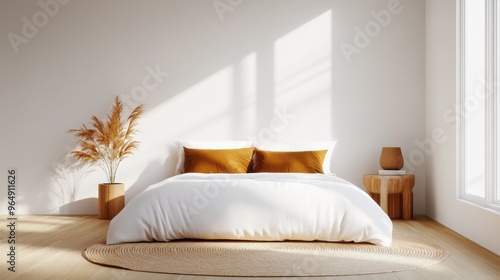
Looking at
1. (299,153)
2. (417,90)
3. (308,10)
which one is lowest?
(299,153)

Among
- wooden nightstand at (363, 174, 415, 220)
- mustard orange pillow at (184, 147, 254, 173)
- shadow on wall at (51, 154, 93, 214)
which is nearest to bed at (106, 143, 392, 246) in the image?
mustard orange pillow at (184, 147, 254, 173)

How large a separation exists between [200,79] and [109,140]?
3.88 feet

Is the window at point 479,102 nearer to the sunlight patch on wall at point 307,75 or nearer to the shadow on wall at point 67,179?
the sunlight patch on wall at point 307,75

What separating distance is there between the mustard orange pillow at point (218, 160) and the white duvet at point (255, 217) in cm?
134

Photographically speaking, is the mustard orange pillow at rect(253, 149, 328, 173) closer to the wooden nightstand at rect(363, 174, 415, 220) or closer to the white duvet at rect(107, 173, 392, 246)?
the wooden nightstand at rect(363, 174, 415, 220)

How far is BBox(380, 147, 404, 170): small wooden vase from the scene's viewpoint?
5473 mm

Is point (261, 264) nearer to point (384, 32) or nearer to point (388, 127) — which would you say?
point (388, 127)

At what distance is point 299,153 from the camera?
211 inches

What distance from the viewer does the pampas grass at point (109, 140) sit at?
5.73 m

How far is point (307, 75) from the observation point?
588 centimetres

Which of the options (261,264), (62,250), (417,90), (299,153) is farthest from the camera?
(417,90)

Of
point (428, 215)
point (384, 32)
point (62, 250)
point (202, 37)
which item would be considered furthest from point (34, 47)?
point (428, 215)

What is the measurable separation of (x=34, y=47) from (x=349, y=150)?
3.67 m

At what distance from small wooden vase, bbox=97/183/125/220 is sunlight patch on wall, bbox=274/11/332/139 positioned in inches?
74.2
